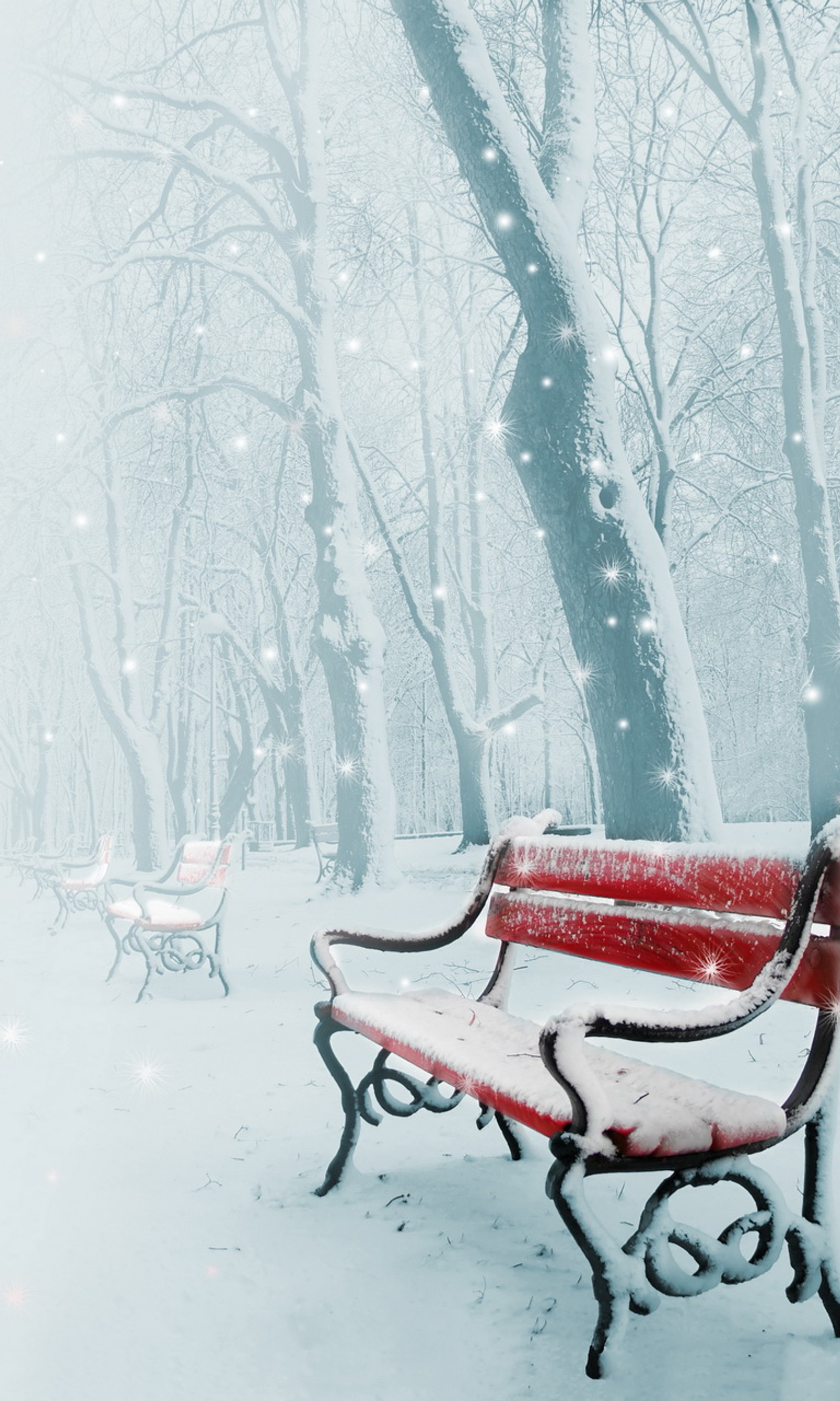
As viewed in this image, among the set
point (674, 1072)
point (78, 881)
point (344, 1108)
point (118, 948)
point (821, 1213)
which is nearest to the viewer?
point (821, 1213)

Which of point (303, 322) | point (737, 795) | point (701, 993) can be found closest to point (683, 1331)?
point (701, 993)

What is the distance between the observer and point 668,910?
2529mm

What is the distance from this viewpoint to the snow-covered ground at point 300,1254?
2092 millimetres

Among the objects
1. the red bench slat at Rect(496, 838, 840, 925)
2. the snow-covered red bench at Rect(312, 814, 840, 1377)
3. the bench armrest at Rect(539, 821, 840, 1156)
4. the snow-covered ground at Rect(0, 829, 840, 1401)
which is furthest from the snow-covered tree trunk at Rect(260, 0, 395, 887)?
the bench armrest at Rect(539, 821, 840, 1156)

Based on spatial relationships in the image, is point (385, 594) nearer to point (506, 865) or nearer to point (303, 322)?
point (303, 322)

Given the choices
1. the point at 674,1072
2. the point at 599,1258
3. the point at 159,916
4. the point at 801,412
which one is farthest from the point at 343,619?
the point at 599,1258

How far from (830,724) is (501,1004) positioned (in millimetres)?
6524

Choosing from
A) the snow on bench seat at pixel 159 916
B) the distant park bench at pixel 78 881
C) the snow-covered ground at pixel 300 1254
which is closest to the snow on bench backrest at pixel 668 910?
the snow-covered ground at pixel 300 1254

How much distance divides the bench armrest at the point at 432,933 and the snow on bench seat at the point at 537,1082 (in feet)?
0.52

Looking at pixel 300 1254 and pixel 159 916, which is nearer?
pixel 300 1254

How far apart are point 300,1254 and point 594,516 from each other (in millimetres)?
3867

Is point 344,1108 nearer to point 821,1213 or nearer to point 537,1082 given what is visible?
point 537,1082

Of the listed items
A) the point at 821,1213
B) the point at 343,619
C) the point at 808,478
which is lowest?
the point at 821,1213

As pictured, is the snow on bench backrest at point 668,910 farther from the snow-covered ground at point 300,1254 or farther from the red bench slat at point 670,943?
the snow-covered ground at point 300,1254
